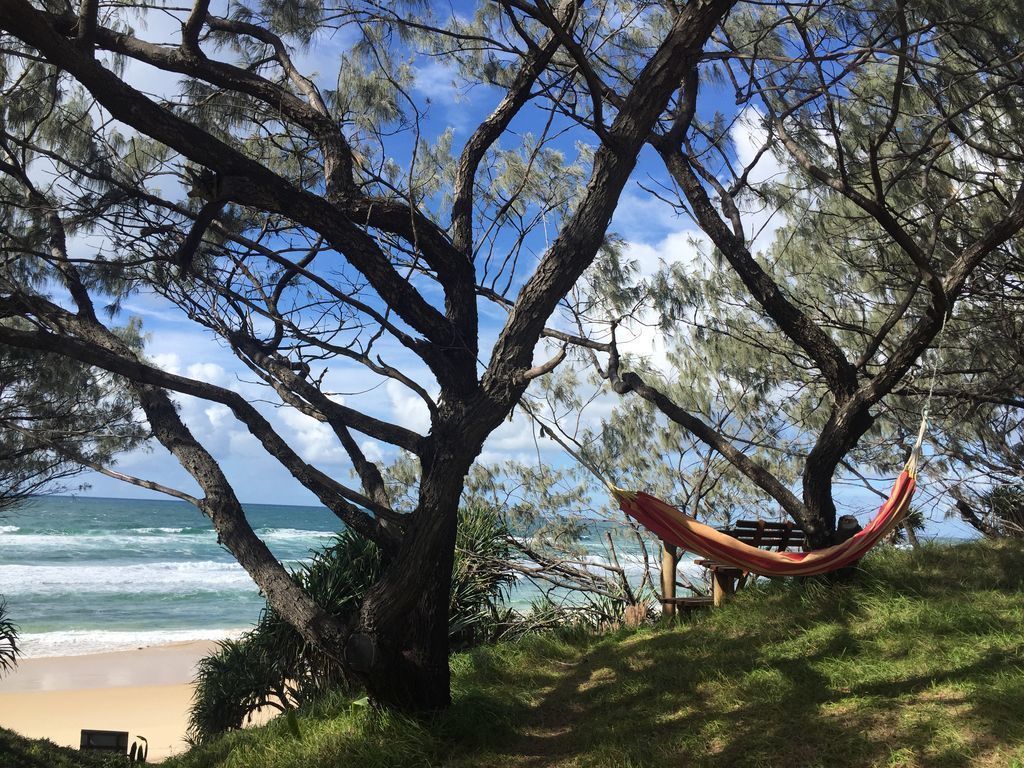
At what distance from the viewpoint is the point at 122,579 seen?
16.6m

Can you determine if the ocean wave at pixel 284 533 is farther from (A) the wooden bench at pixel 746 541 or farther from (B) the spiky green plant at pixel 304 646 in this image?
(A) the wooden bench at pixel 746 541

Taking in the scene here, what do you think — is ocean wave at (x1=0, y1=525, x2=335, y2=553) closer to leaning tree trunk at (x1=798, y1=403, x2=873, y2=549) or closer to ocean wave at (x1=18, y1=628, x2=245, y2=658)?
ocean wave at (x1=18, y1=628, x2=245, y2=658)

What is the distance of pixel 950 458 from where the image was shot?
20.3ft

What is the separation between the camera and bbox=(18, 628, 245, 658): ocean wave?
10773mm

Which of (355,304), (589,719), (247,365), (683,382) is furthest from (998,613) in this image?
(247,365)

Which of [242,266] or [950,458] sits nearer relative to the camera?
[242,266]

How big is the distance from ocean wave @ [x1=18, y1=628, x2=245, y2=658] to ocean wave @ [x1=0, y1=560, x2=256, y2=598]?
3275 millimetres

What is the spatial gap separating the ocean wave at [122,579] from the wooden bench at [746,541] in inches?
527

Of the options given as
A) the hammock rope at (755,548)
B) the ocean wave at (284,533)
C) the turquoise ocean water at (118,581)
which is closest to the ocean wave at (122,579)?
the turquoise ocean water at (118,581)

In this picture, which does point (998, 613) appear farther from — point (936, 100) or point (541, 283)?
point (541, 283)

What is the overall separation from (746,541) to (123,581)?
1532cm

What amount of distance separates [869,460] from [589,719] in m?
4.07

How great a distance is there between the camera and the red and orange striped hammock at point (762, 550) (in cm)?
335

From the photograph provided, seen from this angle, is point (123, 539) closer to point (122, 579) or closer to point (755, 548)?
point (122, 579)
